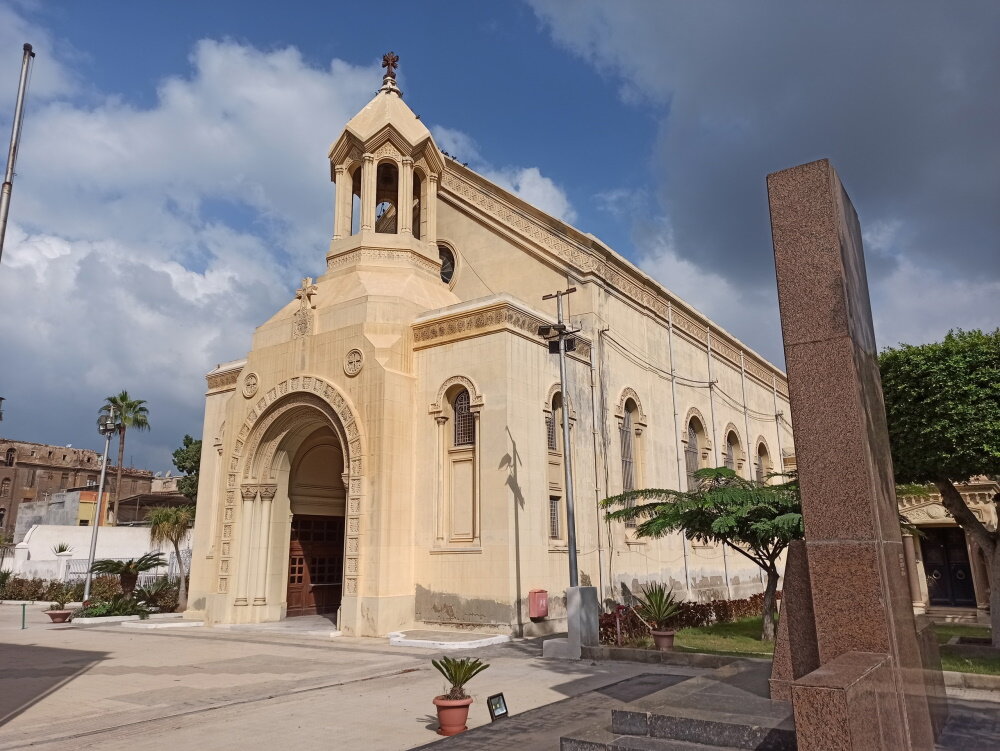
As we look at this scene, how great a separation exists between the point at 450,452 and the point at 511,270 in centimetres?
726

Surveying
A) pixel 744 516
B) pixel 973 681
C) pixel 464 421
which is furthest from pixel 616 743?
pixel 464 421

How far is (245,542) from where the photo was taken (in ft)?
67.3

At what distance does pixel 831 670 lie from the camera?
5.52 metres

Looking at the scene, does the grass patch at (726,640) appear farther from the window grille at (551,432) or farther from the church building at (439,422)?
the window grille at (551,432)

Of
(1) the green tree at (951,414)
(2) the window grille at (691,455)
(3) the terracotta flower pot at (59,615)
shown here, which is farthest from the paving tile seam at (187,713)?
(2) the window grille at (691,455)

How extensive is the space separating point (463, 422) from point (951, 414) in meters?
10.7

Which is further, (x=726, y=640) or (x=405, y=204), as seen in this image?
(x=405, y=204)

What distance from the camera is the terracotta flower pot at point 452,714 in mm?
8156

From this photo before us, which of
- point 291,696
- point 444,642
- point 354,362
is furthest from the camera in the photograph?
point 354,362

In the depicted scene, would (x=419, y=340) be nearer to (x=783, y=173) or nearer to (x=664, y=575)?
(x=664, y=575)

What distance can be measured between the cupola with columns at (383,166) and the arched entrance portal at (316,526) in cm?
642

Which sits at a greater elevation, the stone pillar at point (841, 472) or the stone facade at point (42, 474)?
the stone facade at point (42, 474)

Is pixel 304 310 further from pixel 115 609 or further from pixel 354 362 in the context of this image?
pixel 115 609

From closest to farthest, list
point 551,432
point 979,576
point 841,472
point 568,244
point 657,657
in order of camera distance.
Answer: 1. point 841,472
2. point 657,657
3. point 551,432
4. point 568,244
5. point 979,576
